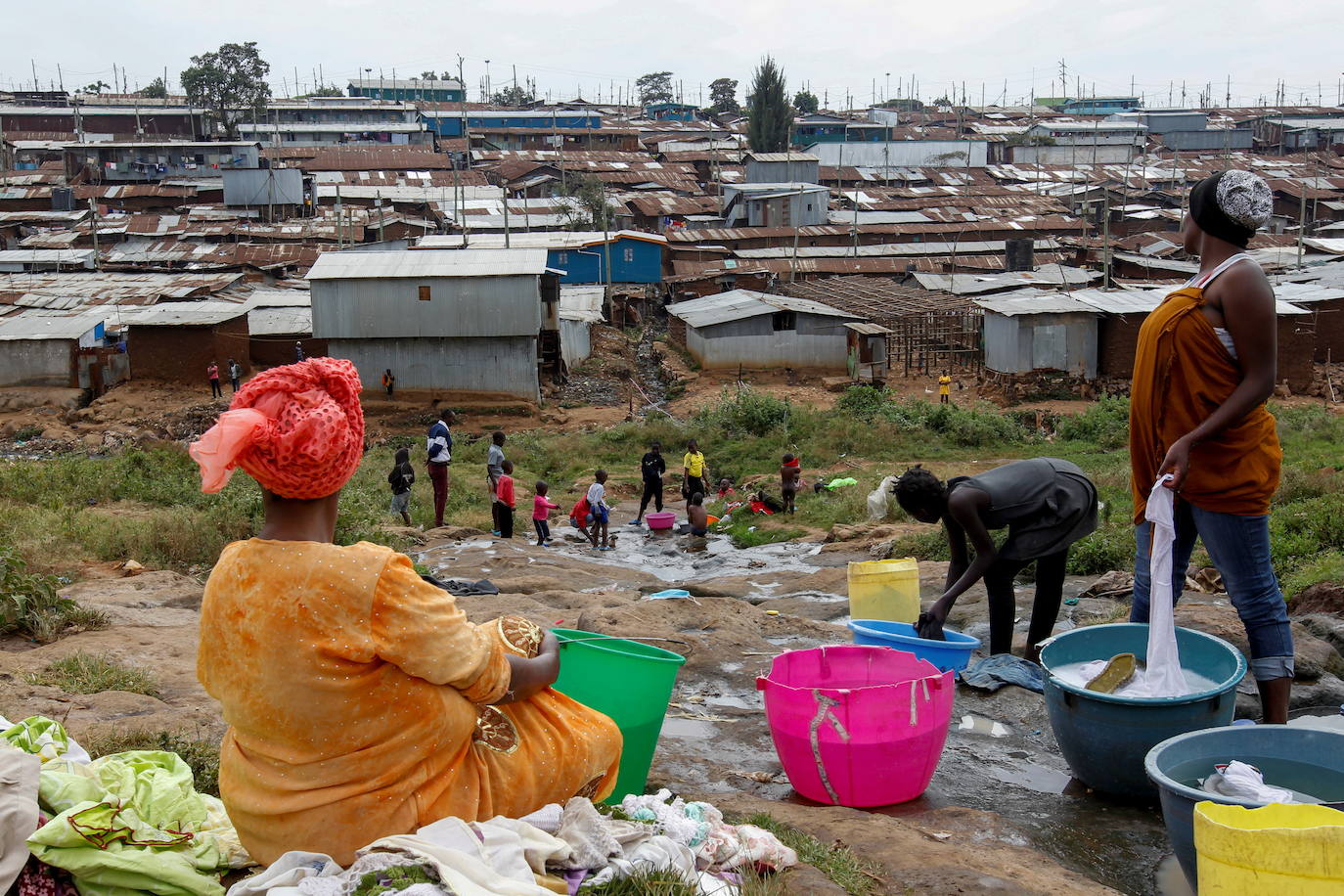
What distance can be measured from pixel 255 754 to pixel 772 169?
5464 centimetres

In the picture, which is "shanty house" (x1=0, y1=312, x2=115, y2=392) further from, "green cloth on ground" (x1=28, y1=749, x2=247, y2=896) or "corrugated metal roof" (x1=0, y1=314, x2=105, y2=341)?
"green cloth on ground" (x1=28, y1=749, x2=247, y2=896)

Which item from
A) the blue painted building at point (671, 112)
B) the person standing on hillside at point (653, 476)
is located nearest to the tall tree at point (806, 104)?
the blue painted building at point (671, 112)

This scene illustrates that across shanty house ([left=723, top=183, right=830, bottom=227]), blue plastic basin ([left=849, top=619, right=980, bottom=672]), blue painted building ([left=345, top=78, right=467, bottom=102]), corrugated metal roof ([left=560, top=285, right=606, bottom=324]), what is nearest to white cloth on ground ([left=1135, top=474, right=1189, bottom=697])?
blue plastic basin ([left=849, top=619, right=980, bottom=672])

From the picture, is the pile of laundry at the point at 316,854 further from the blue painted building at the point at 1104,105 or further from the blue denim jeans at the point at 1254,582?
the blue painted building at the point at 1104,105

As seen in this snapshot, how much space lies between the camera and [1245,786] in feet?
10.6

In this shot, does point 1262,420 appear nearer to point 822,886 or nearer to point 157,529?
point 822,886

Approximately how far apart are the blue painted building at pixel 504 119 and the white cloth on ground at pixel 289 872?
7501 cm

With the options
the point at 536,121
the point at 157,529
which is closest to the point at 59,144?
the point at 536,121

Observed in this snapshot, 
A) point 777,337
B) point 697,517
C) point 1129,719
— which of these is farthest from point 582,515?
point 777,337

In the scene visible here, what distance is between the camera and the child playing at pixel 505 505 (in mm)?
12531

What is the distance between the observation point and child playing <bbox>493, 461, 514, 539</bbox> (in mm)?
12531

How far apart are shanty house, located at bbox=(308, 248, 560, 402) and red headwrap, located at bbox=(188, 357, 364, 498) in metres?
21.8

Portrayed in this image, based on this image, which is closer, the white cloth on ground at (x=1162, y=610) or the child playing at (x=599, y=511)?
the white cloth on ground at (x=1162, y=610)

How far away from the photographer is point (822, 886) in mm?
2994
